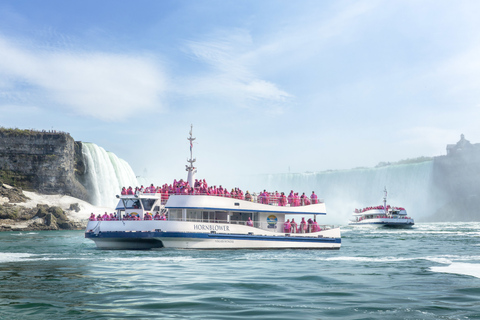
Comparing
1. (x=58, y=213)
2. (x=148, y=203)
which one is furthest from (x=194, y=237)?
(x=58, y=213)

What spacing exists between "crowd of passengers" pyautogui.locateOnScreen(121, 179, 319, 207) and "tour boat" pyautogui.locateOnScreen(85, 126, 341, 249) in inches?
8.4

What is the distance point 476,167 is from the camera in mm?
132250

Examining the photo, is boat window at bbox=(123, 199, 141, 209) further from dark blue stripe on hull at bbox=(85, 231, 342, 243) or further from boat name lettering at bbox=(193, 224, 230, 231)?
boat name lettering at bbox=(193, 224, 230, 231)

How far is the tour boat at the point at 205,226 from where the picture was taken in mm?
30219

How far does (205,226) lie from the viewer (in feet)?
100

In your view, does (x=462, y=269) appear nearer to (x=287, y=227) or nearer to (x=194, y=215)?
(x=287, y=227)

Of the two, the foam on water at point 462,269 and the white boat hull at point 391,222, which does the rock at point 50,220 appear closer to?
the white boat hull at point 391,222

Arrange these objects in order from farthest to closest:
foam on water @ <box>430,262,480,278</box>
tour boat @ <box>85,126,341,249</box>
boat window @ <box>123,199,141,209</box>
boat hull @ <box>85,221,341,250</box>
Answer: boat window @ <box>123,199,141,209</box>
tour boat @ <box>85,126,341,249</box>
boat hull @ <box>85,221,341,250</box>
foam on water @ <box>430,262,480,278</box>

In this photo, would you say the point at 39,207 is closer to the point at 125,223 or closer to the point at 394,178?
the point at 125,223

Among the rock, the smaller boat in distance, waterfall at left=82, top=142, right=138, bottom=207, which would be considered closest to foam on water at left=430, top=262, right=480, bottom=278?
the rock

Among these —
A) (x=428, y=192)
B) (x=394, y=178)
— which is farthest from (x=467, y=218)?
(x=394, y=178)

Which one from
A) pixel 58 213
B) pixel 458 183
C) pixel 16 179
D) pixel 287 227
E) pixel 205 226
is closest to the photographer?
pixel 205 226

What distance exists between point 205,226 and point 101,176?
66.0 metres

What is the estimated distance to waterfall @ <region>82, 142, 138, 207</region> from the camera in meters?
91.2
